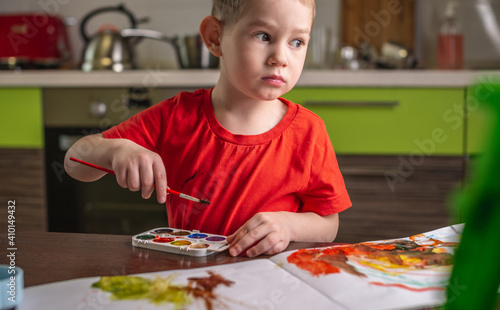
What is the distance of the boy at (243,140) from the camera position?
81 cm

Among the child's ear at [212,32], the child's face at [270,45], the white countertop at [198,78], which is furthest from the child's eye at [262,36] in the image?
the white countertop at [198,78]

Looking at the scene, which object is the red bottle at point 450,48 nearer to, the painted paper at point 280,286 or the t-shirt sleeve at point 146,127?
the t-shirt sleeve at point 146,127

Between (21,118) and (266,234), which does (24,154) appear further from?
(266,234)

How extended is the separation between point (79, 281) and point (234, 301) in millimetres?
165

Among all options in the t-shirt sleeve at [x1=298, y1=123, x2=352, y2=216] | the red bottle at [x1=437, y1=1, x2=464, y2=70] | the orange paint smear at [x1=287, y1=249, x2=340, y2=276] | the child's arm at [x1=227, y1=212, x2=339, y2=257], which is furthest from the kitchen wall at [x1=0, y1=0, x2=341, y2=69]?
the orange paint smear at [x1=287, y1=249, x2=340, y2=276]

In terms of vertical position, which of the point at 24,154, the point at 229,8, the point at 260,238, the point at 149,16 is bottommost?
the point at 24,154

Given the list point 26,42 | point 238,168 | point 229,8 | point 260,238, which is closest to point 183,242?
point 260,238

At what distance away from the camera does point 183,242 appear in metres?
0.65

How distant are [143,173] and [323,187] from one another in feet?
1.19

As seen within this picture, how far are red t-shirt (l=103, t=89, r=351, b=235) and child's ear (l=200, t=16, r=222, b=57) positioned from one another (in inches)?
4.4

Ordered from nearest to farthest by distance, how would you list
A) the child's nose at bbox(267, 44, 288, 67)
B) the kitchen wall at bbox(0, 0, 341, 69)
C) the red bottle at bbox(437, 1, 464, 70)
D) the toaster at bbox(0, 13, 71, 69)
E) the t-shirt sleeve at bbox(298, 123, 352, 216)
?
the child's nose at bbox(267, 44, 288, 67)
the t-shirt sleeve at bbox(298, 123, 352, 216)
the red bottle at bbox(437, 1, 464, 70)
the toaster at bbox(0, 13, 71, 69)
the kitchen wall at bbox(0, 0, 341, 69)

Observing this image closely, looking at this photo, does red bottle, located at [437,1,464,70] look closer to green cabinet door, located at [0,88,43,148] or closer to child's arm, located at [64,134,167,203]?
green cabinet door, located at [0,88,43,148]

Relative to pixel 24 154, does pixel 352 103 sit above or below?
above

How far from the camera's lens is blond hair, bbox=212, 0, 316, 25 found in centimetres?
84
